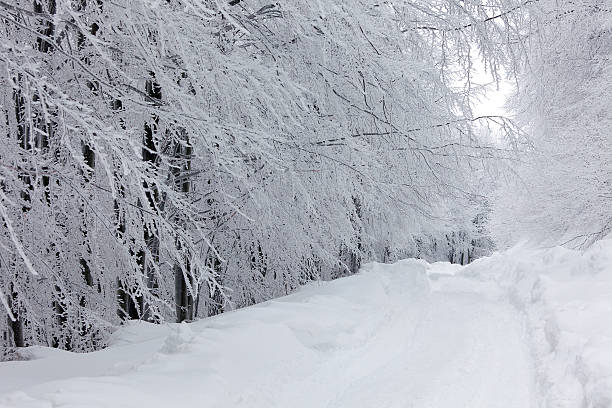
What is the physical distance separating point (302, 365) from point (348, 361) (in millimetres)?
645

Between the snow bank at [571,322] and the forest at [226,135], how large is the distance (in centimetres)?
154

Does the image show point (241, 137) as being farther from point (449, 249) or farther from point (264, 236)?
point (449, 249)

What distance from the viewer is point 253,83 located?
12.9ft

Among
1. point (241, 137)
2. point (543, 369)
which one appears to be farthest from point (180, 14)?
point (543, 369)

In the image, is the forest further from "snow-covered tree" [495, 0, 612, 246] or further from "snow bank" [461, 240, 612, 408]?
"snow bank" [461, 240, 612, 408]

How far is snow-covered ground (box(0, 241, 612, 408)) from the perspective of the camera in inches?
153

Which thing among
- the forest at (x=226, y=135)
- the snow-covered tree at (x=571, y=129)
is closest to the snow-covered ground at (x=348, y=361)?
the forest at (x=226, y=135)

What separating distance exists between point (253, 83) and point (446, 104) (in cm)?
344

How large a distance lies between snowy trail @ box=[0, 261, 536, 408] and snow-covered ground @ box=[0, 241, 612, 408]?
1 centimetres

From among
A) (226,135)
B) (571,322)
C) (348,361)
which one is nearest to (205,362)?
(348,361)

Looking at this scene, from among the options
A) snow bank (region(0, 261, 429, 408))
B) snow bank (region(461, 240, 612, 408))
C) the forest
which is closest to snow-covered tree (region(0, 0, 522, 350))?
the forest

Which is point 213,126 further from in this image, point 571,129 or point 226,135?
point 571,129

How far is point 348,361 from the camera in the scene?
5430 mm

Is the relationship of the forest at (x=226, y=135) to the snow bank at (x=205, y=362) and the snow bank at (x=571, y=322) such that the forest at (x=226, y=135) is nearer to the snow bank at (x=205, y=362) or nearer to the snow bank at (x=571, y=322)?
the snow bank at (x=205, y=362)
